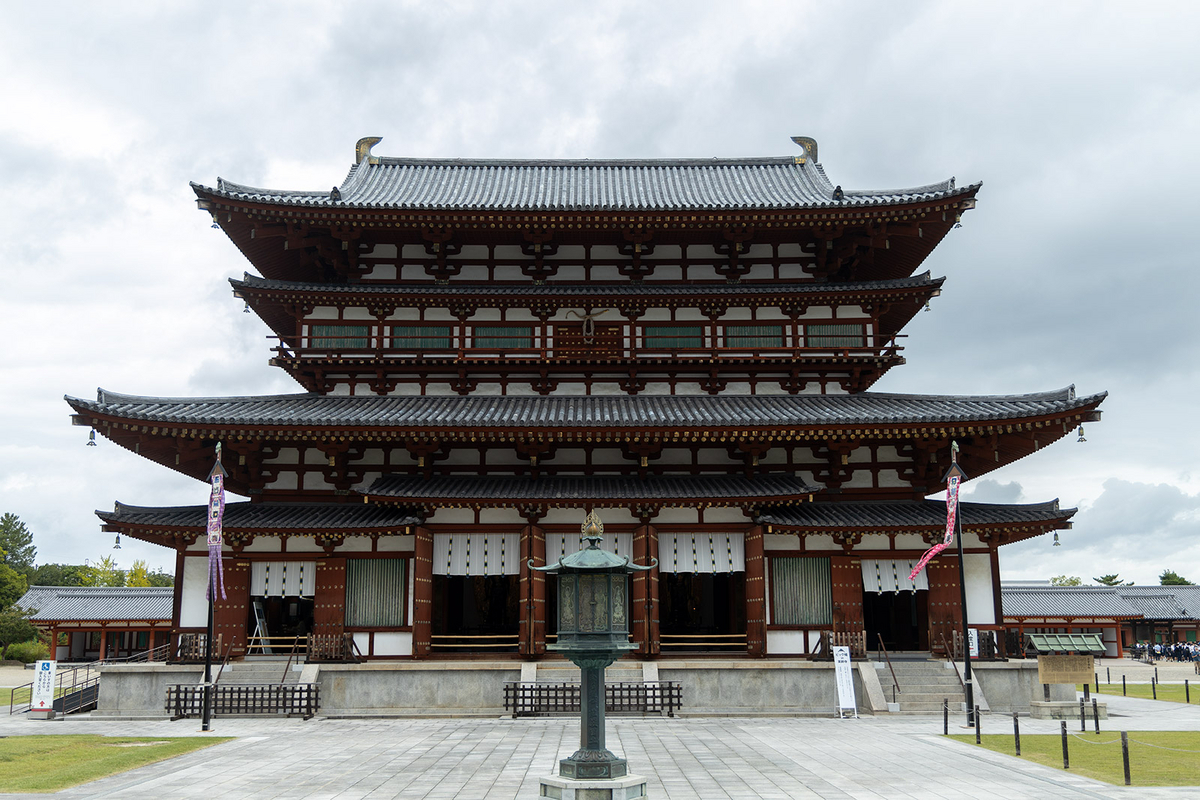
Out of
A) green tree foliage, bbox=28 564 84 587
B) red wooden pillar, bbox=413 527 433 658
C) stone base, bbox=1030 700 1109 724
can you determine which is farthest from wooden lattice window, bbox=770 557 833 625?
green tree foliage, bbox=28 564 84 587

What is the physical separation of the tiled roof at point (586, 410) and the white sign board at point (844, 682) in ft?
20.3

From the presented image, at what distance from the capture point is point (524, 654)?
77.4ft

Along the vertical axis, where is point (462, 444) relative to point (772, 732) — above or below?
above

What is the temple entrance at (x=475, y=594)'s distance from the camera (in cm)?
2456

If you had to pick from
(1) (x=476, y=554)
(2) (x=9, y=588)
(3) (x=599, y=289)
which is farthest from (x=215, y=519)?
(2) (x=9, y=588)

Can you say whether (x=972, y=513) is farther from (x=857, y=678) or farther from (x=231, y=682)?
(x=231, y=682)

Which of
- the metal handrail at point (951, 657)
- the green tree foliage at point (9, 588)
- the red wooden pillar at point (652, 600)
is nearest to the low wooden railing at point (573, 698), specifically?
the red wooden pillar at point (652, 600)

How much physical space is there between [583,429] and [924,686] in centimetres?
1161

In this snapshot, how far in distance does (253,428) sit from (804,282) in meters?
17.9

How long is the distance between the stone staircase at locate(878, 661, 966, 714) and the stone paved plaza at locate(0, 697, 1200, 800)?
1.07 m

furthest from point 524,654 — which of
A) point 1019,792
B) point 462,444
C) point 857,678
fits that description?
point 1019,792

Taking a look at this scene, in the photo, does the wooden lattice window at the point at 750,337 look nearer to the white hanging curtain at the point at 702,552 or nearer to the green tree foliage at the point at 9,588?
the white hanging curtain at the point at 702,552

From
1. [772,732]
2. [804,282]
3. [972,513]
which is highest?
[804,282]

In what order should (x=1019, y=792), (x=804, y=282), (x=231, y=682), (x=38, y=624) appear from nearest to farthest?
1. (x=1019, y=792)
2. (x=231, y=682)
3. (x=804, y=282)
4. (x=38, y=624)
